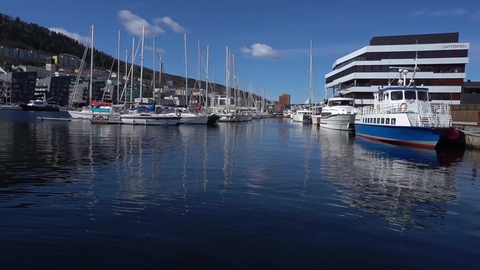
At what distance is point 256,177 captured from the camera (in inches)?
634

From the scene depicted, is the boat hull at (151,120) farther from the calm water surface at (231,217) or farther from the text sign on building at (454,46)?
the text sign on building at (454,46)

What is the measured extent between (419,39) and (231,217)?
256 feet

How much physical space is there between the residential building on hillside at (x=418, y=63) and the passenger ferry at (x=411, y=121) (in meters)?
34.2

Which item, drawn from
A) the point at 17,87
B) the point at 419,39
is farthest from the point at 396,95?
the point at 17,87

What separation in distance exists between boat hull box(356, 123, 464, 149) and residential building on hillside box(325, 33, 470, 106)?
37929 millimetres

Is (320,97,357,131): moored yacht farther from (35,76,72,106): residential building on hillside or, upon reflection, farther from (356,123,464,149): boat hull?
(35,76,72,106): residential building on hillside

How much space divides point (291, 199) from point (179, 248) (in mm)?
5433

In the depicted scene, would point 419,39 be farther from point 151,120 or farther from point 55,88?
point 55,88

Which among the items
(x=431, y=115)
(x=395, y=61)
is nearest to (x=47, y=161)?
(x=431, y=115)

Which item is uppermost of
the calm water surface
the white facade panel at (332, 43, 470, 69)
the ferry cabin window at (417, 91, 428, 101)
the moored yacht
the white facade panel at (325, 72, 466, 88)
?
the white facade panel at (332, 43, 470, 69)

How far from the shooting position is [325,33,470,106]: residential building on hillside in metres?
71.4

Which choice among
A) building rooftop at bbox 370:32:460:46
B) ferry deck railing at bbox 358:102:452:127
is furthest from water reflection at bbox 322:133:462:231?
building rooftop at bbox 370:32:460:46

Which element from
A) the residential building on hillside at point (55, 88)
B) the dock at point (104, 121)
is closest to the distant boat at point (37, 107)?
the residential building on hillside at point (55, 88)

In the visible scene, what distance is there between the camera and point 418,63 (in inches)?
2849
